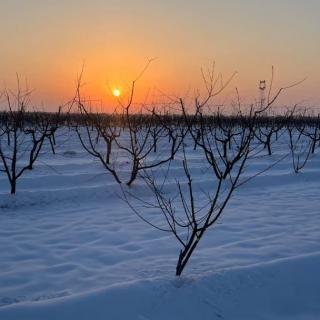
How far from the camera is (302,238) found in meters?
5.26

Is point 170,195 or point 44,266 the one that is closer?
point 44,266

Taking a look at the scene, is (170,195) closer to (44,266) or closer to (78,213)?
(78,213)

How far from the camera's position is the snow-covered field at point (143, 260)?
3.34 metres

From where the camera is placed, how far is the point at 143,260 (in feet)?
15.3

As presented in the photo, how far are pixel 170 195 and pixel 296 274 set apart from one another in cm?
511

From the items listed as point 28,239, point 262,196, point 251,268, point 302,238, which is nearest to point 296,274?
point 251,268

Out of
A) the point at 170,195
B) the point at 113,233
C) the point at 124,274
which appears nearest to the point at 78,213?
the point at 113,233

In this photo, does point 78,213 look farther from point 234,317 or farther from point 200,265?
point 234,317

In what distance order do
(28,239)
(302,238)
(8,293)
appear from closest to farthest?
(8,293)
(302,238)
(28,239)

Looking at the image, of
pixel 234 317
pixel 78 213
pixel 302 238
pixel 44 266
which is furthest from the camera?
pixel 78 213

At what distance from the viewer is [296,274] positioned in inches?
153

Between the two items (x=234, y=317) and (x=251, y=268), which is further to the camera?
(x=251, y=268)

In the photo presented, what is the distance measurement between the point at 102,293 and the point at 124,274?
2.83ft

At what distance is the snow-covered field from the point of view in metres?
3.34
